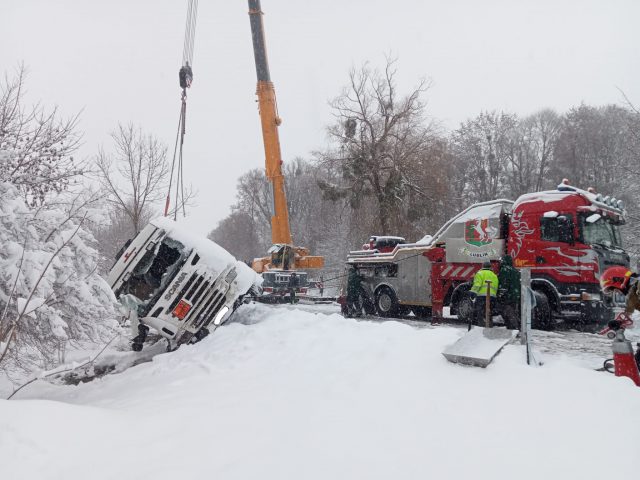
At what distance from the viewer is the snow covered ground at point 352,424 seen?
3.55 m

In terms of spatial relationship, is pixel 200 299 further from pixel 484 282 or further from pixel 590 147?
pixel 590 147

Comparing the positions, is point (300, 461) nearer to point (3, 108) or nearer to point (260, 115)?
point (3, 108)

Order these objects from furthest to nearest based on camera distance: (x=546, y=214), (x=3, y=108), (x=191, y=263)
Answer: (x=546, y=214)
(x=191, y=263)
(x=3, y=108)

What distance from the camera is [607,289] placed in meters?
5.20

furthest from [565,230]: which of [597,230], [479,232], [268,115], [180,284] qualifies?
[268,115]

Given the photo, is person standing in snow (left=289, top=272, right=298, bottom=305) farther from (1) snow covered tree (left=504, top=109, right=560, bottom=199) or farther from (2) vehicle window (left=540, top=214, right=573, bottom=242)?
(1) snow covered tree (left=504, top=109, right=560, bottom=199)

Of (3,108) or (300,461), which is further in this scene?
(3,108)

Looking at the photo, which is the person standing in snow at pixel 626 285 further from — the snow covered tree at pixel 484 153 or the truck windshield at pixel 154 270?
the snow covered tree at pixel 484 153

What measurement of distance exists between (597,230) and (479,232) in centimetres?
228

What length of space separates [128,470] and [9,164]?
4.72 metres

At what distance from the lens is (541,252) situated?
1016 centimetres

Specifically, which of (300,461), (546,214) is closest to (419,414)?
(300,461)

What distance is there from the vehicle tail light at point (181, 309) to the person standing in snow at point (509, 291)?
6.29m

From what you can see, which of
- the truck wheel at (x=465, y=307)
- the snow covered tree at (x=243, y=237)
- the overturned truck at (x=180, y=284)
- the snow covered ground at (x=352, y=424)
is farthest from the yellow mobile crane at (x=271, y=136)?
the snow covered tree at (x=243, y=237)
